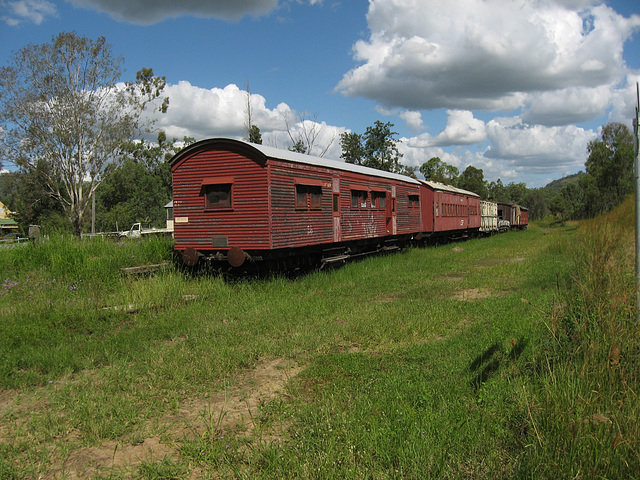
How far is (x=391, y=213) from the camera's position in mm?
18250

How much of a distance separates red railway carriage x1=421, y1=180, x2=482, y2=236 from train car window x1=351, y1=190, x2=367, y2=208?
22.3ft

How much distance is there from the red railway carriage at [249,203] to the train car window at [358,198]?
1.54m

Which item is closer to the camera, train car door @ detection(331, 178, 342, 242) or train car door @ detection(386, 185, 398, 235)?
train car door @ detection(331, 178, 342, 242)

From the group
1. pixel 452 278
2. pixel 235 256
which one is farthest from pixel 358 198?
pixel 235 256

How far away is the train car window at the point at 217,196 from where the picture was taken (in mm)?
11297

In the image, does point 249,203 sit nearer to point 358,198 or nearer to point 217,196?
point 217,196

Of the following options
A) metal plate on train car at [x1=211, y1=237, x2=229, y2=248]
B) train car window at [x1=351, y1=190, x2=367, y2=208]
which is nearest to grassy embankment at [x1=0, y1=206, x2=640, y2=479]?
metal plate on train car at [x1=211, y1=237, x2=229, y2=248]

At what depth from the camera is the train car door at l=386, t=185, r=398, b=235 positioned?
18.0 metres

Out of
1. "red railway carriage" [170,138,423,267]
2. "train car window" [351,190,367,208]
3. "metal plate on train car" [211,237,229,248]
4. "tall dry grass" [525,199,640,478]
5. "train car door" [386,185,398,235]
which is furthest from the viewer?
"train car door" [386,185,398,235]

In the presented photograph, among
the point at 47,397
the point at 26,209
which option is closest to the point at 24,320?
the point at 47,397

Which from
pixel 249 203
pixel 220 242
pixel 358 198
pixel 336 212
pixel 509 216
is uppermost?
pixel 358 198

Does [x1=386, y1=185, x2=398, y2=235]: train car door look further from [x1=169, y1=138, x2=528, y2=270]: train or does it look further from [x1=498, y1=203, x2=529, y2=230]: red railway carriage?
[x1=498, y1=203, x2=529, y2=230]: red railway carriage

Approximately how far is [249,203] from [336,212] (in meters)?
3.64

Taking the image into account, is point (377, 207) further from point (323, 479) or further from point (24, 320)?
point (323, 479)
